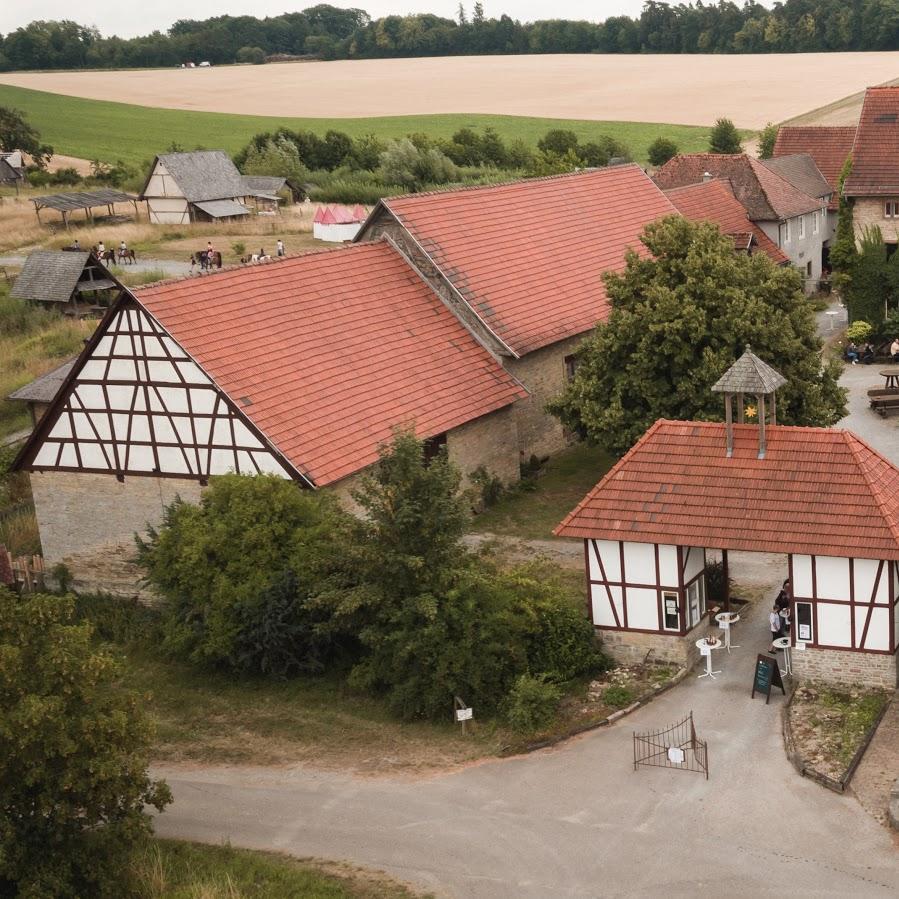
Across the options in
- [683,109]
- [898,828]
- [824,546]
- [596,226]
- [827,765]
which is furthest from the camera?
[683,109]

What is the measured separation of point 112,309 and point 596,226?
66.9 ft

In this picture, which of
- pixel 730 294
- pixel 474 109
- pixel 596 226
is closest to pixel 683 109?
pixel 474 109

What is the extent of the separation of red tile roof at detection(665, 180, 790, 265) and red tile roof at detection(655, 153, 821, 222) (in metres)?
0.58

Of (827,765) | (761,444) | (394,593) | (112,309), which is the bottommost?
(827,765)

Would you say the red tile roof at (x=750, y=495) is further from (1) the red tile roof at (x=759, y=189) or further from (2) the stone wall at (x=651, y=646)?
(1) the red tile roof at (x=759, y=189)

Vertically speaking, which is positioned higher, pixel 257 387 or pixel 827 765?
pixel 257 387

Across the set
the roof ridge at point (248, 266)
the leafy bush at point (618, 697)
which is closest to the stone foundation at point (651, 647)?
the leafy bush at point (618, 697)

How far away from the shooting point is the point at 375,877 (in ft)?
68.1

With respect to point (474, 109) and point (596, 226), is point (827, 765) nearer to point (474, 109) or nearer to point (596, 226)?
point (596, 226)

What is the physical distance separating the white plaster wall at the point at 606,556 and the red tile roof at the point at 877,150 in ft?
94.0

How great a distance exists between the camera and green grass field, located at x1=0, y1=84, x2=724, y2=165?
351 feet

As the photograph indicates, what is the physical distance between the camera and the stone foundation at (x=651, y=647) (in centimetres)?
2662

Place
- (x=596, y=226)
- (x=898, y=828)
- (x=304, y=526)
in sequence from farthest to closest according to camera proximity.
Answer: (x=596, y=226) → (x=304, y=526) → (x=898, y=828)

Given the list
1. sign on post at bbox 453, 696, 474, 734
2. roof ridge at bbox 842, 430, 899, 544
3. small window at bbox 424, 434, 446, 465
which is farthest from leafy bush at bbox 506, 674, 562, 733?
small window at bbox 424, 434, 446, 465
